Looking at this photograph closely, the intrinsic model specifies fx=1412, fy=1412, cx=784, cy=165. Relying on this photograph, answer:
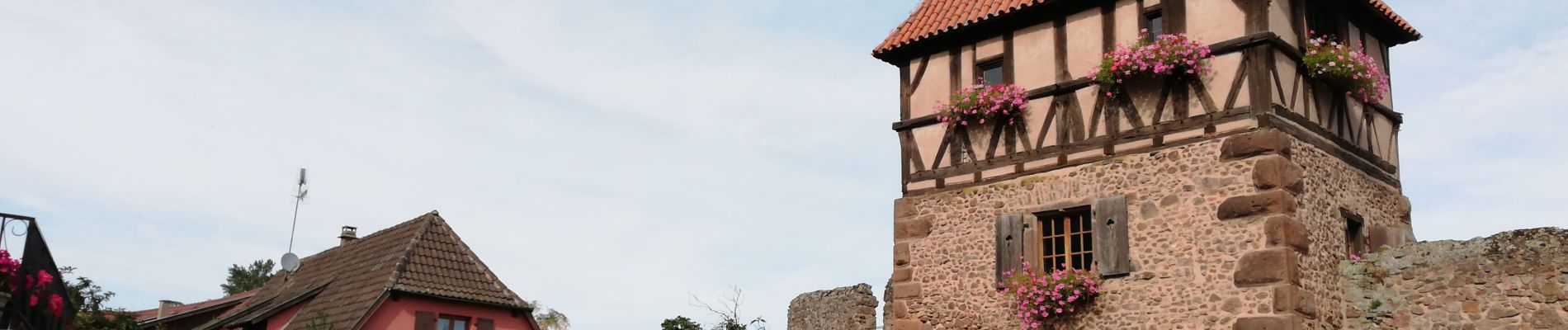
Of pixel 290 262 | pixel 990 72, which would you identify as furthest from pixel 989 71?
pixel 290 262

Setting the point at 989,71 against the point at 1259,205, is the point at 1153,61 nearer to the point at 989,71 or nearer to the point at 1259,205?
the point at 1259,205

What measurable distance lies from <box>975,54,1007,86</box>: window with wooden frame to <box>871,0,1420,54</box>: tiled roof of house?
48cm

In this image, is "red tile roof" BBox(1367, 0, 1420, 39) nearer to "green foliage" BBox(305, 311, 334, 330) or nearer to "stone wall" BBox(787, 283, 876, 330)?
"stone wall" BBox(787, 283, 876, 330)

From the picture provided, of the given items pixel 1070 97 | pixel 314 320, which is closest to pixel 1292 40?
pixel 1070 97

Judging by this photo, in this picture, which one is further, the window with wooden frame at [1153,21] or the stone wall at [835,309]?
the stone wall at [835,309]

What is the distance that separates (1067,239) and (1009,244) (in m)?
0.62

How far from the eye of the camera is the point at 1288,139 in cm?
1344

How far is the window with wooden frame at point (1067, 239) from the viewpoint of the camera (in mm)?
14625

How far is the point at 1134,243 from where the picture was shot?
14.1 meters

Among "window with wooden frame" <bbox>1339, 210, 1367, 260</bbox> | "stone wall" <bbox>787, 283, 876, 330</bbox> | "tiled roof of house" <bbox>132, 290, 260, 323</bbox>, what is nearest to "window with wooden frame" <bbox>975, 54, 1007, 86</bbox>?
"window with wooden frame" <bbox>1339, 210, 1367, 260</bbox>

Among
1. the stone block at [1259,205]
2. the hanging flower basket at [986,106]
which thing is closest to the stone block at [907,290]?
the hanging flower basket at [986,106]

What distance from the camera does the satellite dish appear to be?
2545 centimetres

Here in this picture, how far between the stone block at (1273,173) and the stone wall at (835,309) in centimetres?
728

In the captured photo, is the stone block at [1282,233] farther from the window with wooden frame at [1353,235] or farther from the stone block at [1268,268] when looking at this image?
the window with wooden frame at [1353,235]
